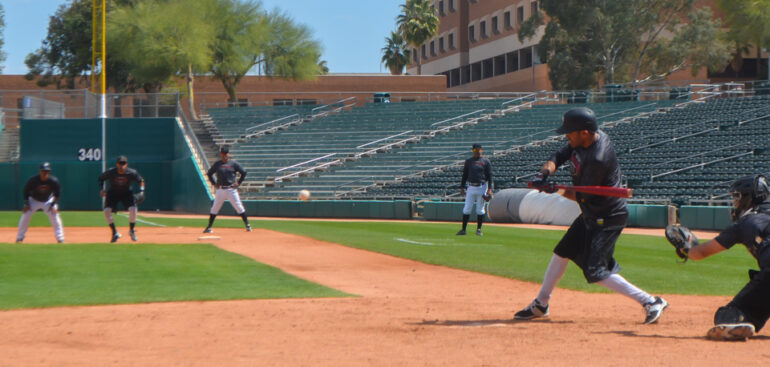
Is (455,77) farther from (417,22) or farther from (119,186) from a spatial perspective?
(119,186)

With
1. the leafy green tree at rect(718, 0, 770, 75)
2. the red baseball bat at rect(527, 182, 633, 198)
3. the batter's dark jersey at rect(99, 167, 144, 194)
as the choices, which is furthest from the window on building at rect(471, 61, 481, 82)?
the red baseball bat at rect(527, 182, 633, 198)

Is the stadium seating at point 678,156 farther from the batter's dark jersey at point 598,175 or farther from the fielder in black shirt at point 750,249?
the fielder in black shirt at point 750,249

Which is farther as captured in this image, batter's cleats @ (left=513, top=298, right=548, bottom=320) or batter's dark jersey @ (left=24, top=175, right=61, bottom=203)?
batter's dark jersey @ (left=24, top=175, right=61, bottom=203)

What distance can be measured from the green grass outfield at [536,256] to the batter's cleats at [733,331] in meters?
1.05

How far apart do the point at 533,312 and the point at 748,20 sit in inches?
1963

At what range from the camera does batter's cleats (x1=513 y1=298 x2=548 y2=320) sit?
25.3 ft

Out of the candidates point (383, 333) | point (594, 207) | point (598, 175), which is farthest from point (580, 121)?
point (383, 333)

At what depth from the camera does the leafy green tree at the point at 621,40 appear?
53.2 m

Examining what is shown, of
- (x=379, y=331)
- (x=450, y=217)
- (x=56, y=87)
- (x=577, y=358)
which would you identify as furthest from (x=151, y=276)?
(x=56, y=87)

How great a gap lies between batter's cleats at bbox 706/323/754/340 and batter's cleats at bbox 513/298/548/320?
1.60 meters

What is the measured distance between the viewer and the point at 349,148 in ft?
136

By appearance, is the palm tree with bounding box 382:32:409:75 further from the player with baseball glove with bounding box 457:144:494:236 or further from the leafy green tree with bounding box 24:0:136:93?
the player with baseball glove with bounding box 457:144:494:236

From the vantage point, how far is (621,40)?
54.7 meters

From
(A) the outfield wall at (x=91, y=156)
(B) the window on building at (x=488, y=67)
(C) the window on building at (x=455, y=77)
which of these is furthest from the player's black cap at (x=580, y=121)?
(C) the window on building at (x=455, y=77)
